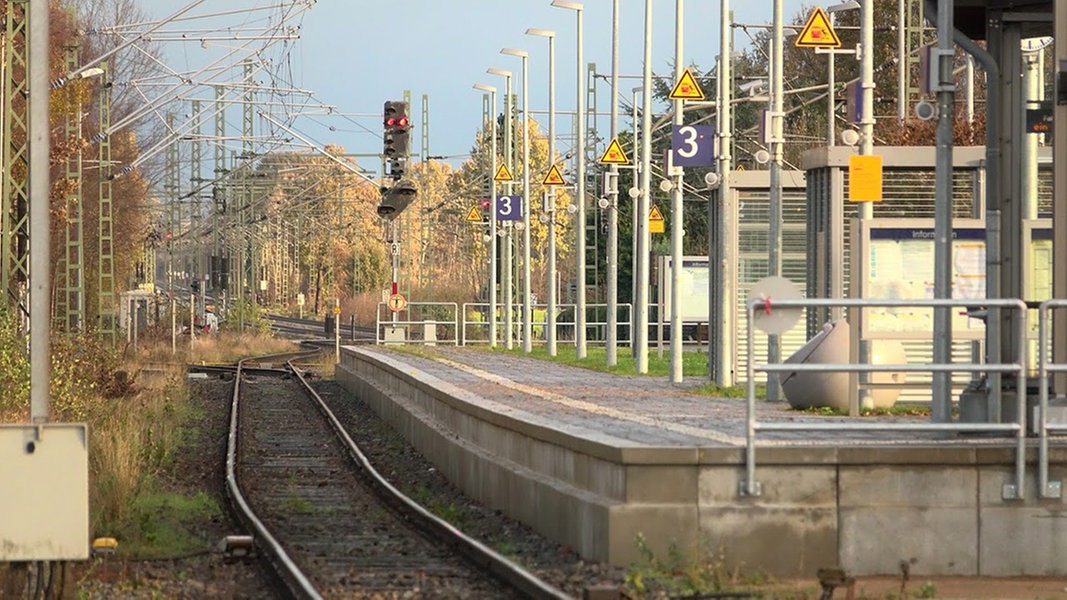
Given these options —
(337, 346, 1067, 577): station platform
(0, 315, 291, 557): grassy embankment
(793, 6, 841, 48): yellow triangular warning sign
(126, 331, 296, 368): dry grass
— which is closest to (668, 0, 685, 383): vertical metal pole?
(793, 6, 841, 48): yellow triangular warning sign

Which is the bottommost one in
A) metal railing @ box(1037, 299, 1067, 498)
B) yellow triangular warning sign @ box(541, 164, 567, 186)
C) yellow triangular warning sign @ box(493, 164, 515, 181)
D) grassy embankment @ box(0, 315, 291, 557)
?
grassy embankment @ box(0, 315, 291, 557)

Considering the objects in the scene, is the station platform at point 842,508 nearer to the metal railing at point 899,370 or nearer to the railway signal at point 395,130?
the metal railing at point 899,370

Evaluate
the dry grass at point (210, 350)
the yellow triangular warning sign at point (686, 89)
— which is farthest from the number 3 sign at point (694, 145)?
the dry grass at point (210, 350)

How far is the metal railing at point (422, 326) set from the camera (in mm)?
62969

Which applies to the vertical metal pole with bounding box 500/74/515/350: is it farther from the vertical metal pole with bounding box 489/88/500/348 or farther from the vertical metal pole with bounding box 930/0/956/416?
the vertical metal pole with bounding box 930/0/956/416

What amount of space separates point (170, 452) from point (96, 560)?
12.1 m

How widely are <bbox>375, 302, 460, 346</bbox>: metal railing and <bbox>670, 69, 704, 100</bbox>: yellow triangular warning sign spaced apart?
101ft

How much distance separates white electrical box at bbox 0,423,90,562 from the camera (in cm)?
1255

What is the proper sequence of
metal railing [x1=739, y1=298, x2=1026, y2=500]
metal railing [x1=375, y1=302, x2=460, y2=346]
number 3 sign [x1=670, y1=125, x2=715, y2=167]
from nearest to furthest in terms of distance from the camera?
metal railing [x1=739, y1=298, x2=1026, y2=500] < number 3 sign [x1=670, y1=125, x2=715, y2=167] < metal railing [x1=375, y1=302, x2=460, y2=346]

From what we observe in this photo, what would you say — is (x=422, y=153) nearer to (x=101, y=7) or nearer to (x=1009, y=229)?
(x=101, y=7)

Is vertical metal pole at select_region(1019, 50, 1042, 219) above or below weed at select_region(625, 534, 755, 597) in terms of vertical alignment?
above

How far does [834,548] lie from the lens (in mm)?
13727

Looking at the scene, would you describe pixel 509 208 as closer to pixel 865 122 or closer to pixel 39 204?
pixel 865 122

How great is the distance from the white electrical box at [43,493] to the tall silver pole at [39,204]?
1.59 metres
